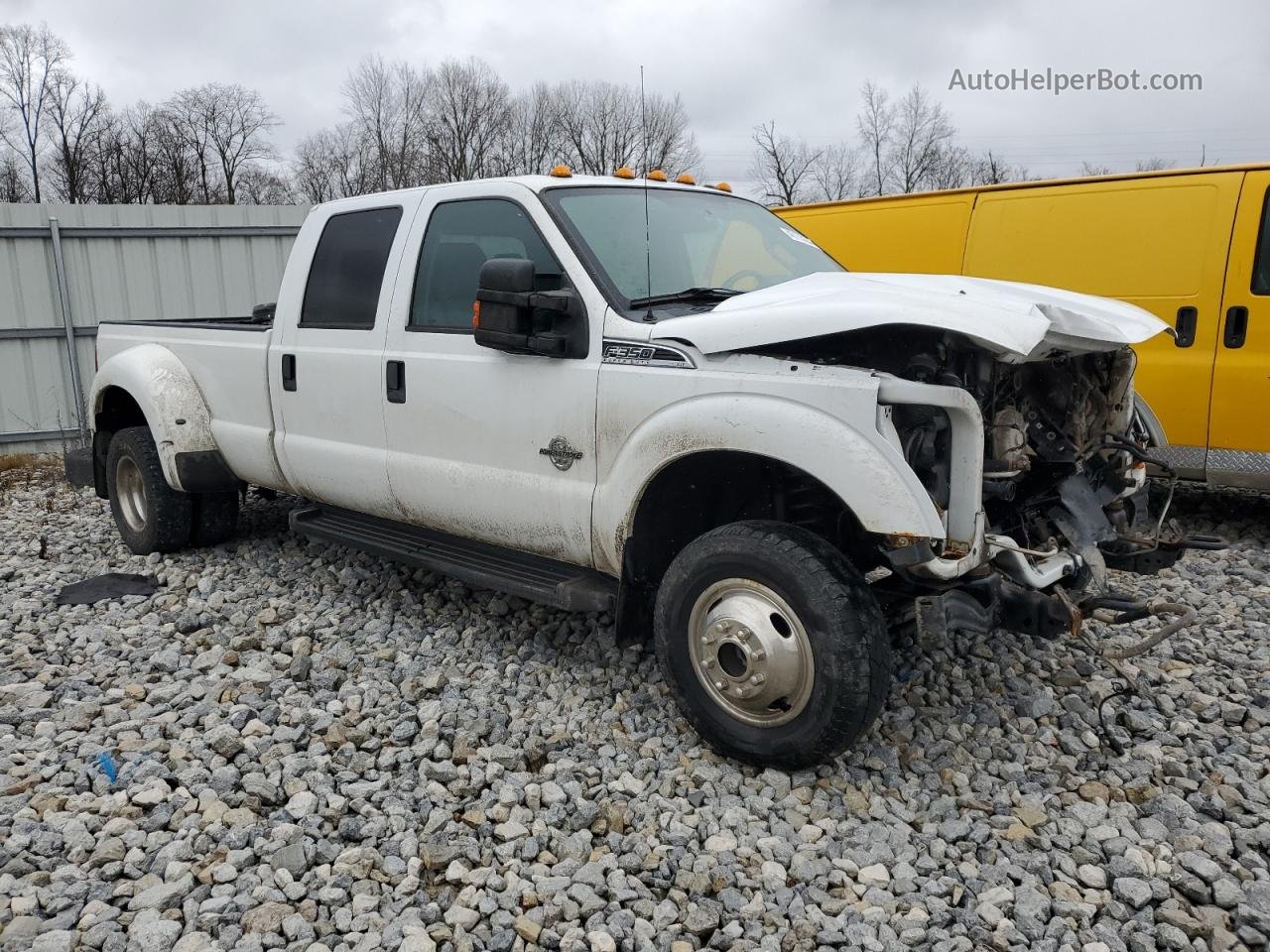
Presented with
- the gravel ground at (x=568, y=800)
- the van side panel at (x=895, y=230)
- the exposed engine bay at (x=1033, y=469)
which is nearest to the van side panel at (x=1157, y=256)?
the van side panel at (x=895, y=230)

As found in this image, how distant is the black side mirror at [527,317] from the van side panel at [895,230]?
146 inches

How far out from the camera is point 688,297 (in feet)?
13.0

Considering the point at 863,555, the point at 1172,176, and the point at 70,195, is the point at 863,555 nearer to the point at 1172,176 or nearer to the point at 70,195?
the point at 1172,176

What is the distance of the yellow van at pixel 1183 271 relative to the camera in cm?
596

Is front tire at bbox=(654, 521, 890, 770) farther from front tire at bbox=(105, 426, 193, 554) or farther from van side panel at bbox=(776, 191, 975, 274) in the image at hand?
van side panel at bbox=(776, 191, 975, 274)

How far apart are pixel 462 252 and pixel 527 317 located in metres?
0.79

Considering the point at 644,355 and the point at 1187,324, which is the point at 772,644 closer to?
the point at 644,355

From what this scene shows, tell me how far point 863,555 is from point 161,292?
10.9 meters

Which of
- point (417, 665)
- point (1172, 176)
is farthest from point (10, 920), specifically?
point (1172, 176)

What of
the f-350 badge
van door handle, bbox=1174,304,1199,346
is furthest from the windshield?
van door handle, bbox=1174,304,1199,346

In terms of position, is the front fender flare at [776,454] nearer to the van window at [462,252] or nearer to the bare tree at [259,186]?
the van window at [462,252]

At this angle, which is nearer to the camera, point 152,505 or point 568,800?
point 568,800

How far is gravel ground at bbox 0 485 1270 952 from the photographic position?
9.12 feet

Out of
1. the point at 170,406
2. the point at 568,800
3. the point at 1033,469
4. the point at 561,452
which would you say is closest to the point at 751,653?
the point at 568,800
